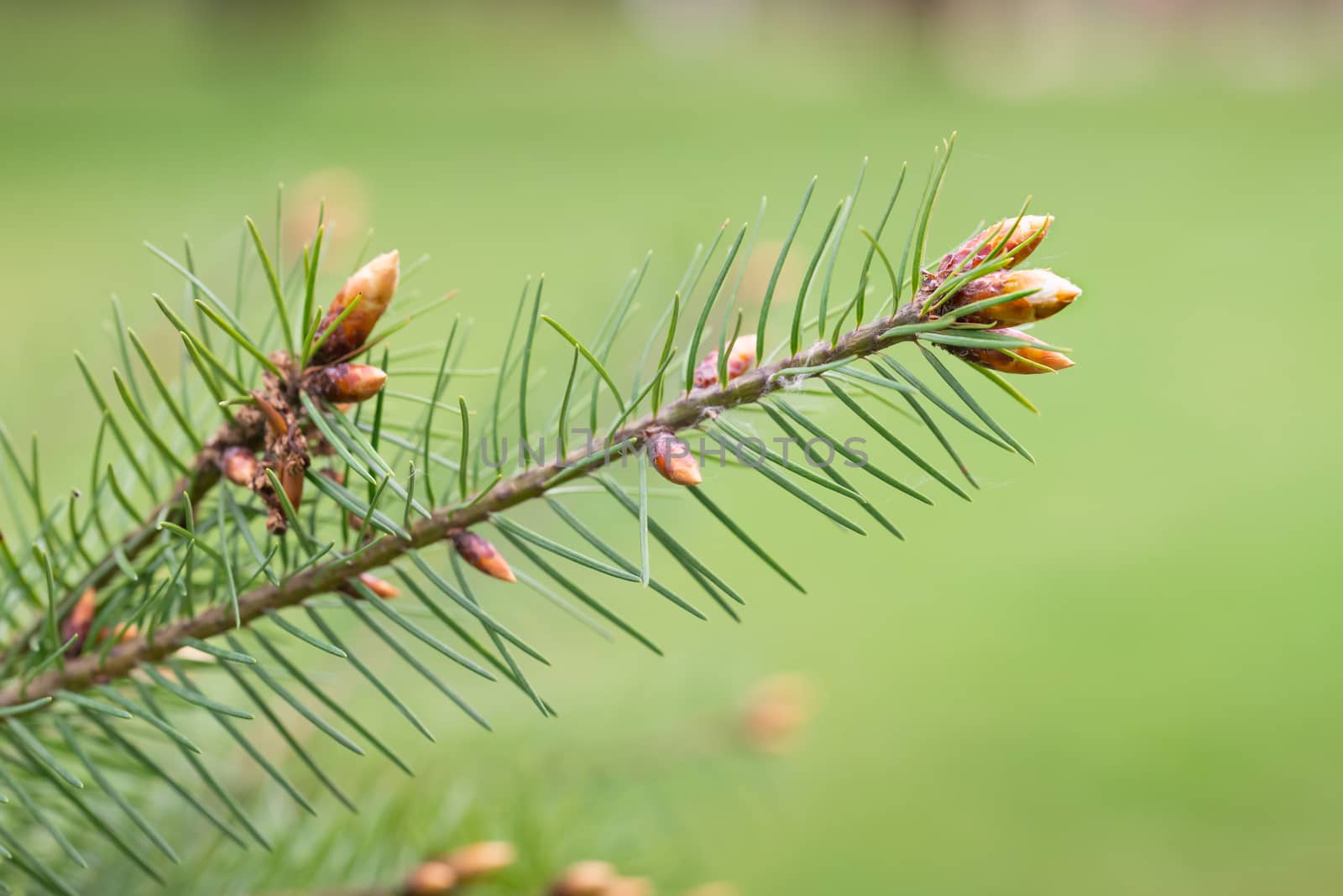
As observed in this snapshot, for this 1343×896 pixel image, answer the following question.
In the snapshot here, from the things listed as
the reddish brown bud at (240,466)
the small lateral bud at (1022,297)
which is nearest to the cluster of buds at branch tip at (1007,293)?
the small lateral bud at (1022,297)

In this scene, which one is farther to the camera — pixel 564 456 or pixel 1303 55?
pixel 1303 55

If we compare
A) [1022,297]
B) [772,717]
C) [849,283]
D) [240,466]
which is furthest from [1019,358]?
[849,283]

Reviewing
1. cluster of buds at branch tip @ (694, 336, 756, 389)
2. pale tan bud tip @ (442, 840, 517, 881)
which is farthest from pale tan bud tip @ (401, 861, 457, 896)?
cluster of buds at branch tip @ (694, 336, 756, 389)

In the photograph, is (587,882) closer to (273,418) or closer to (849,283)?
(273,418)

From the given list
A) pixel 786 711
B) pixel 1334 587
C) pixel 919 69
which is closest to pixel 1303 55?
pixel 919 69

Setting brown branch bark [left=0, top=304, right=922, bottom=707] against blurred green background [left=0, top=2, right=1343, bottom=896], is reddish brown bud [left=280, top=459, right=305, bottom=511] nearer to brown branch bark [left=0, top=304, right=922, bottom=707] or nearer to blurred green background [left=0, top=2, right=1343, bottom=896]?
brown branch bark [left=0, top=304, right=922, bottom=707]

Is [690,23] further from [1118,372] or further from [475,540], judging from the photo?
[475,540]
